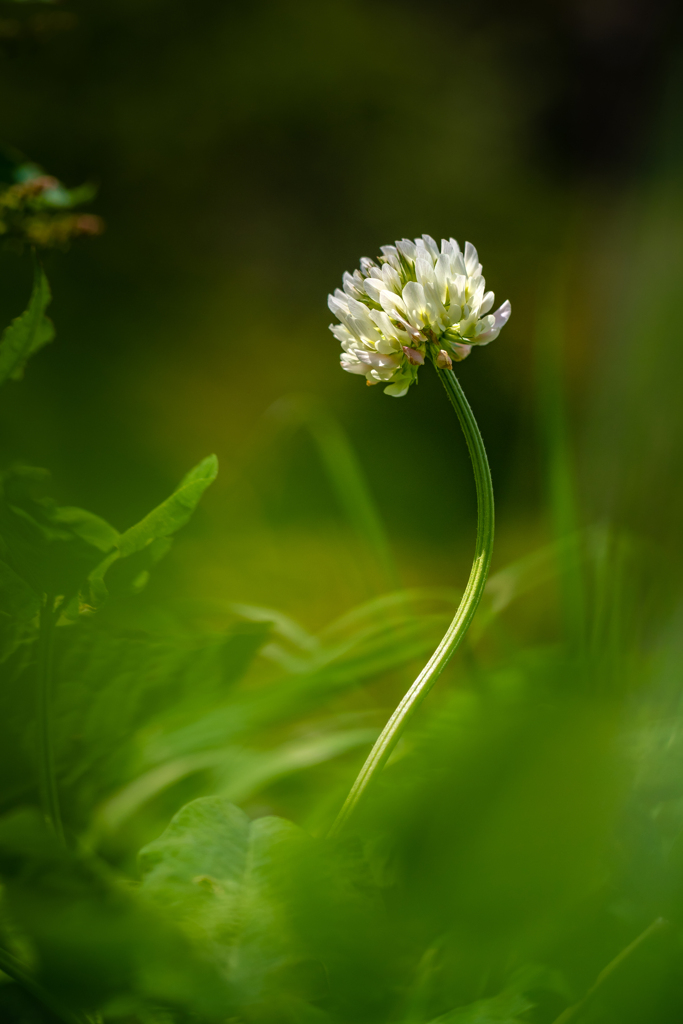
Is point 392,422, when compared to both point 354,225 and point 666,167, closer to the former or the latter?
point 354,225

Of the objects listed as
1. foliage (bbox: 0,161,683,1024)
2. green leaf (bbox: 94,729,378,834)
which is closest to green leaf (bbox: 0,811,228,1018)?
foliage (bbox: 0,161,683,1024)

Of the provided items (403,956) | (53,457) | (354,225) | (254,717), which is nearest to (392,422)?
(354,225)

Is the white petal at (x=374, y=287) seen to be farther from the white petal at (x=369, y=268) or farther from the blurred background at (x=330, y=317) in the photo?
the blurred background at (x=330, y=317)

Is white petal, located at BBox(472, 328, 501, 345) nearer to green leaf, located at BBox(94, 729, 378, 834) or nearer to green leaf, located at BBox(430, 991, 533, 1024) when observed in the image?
green leaf, located at BBox(430, 991, 533, 1024)

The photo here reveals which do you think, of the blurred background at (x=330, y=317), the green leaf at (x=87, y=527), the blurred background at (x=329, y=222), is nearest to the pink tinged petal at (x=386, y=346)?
the green leaf at (x=87, y=527)

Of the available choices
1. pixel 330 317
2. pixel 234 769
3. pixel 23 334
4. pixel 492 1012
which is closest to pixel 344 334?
pixel 23 334

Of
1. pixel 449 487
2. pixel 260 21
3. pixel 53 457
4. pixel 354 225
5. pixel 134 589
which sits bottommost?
pixel 134 589
